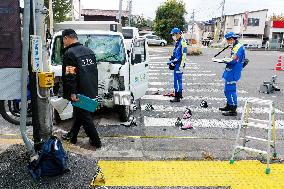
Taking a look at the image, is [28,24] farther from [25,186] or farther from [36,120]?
[25,186]

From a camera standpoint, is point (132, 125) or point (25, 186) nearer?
point (25, 186)

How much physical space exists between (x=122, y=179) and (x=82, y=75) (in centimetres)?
196

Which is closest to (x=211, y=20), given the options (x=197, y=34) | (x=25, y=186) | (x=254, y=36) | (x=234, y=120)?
(x=197, y=34)

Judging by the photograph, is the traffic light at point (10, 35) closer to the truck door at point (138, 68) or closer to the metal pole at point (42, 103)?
the metal pole at point (42, 103)

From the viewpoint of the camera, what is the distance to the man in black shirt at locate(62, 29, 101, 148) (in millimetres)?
6176

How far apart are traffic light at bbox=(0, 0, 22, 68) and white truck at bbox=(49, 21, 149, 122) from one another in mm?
3009

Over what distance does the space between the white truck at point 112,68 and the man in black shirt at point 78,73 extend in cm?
151

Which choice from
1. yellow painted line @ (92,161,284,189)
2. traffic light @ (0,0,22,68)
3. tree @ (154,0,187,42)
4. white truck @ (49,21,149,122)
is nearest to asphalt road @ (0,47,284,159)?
yellow painted line @ (92,161,284,189)

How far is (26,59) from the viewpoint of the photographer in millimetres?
4785

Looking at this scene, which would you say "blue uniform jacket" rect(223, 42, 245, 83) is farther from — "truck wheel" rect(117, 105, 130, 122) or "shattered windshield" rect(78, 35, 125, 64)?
"truck wheel" rect(117, 105, 130, 122)

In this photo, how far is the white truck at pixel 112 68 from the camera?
319 inches

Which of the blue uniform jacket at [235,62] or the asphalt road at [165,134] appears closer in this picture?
the asphalt road at [165,134]

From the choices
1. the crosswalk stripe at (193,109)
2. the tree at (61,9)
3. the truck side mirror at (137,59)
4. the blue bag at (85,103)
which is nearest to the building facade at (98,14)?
the tree at (61,9)

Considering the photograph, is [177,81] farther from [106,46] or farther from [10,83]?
[10,83]
